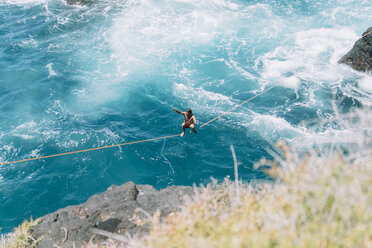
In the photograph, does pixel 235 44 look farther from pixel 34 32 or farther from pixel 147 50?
pixel 34 32

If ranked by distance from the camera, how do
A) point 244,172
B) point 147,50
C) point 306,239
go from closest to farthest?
point 306,239 < point 244,172 < point 147,50

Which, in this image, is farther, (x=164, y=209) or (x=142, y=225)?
(x=164, y=209)

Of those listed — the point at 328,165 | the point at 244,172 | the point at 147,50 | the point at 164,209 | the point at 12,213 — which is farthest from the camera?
the point at 147,50

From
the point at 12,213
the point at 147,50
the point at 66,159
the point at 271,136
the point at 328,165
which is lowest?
the point at 12,213

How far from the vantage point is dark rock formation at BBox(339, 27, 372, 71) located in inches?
832

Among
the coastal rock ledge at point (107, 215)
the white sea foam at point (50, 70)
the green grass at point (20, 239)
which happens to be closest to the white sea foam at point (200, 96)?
the coastal rock ledge at point (107, 215)

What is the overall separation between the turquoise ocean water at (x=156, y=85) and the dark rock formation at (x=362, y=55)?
753mm

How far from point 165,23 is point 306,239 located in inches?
1158

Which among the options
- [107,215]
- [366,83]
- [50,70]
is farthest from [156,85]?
[366,83]

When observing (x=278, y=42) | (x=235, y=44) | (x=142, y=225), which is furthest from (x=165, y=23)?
(x=142, y=225)

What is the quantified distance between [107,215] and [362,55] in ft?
71.7

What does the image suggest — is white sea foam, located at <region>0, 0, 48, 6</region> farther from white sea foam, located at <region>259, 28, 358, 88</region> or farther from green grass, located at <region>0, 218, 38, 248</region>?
green grass, located at <region>0, 218, 38, 248</region>

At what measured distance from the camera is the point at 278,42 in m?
26.8

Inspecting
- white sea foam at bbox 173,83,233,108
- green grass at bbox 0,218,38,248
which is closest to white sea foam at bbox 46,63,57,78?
white sea foam at bbox 173,83,233,108
